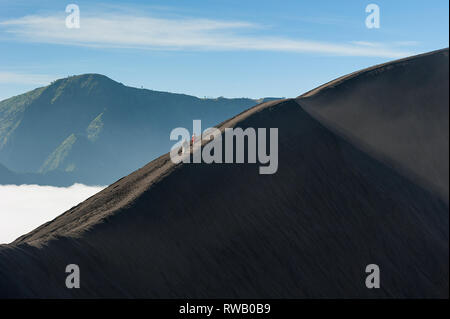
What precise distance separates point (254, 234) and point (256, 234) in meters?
0.15

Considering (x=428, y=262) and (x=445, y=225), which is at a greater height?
(x=445, y=225)

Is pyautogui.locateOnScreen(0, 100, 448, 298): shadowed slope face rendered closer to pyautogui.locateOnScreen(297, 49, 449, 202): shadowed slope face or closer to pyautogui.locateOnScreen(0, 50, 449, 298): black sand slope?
pyautogui.locateOnScreen(0, 50, 449, 298): black sand slope

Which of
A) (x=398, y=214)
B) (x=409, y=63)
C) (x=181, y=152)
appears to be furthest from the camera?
(x=409, y=63)

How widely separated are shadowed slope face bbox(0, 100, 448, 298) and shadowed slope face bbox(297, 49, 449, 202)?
1.87 metres

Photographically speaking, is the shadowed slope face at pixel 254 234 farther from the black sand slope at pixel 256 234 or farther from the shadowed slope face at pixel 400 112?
the shadowed slope face at pixel 400 112

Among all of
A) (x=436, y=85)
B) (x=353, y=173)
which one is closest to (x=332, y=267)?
(x=353, y=173)

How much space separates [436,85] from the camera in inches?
1940

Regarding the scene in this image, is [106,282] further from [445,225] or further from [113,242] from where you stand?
[445,225]

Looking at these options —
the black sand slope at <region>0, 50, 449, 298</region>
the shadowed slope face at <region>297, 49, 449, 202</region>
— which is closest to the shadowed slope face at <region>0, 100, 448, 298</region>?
the black sand slope at <region>0, 50, 449, 298</region>

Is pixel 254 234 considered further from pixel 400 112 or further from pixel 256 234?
pixel 400 112

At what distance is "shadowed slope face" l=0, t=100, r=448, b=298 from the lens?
3325cm

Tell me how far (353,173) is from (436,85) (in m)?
Answer: 12.8

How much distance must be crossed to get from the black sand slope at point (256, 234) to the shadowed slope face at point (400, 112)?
5.42 feet
